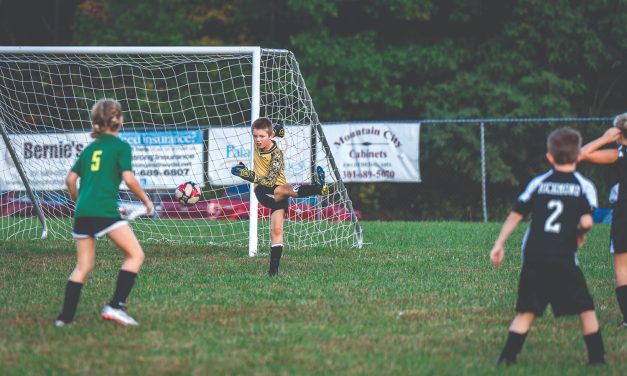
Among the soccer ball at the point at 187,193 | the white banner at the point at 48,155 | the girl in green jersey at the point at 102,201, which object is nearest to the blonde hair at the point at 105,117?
the girl in green jersey at the point at 102,201

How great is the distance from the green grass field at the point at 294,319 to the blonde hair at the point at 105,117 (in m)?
1.38

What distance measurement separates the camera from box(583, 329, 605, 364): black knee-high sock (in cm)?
595

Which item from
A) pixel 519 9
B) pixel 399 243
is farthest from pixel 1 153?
pixel 519 9

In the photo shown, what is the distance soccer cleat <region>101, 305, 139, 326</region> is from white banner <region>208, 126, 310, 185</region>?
6798 mm

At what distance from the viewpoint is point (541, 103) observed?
25141 millimetres

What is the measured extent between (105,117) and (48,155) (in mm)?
12383

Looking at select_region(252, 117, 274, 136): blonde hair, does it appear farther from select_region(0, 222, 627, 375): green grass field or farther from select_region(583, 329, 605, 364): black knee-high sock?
select_region(583, 329, 605, 364): black knee-high sock

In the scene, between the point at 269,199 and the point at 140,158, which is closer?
the point at 269,199

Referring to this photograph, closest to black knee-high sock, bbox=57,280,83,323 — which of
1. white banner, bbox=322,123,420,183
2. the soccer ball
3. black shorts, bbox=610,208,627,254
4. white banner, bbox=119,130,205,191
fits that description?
the soccer ball

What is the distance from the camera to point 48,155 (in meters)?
18.9

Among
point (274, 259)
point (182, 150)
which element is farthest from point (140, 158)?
point (274, 259)

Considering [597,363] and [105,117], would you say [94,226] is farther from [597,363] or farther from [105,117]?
[597,363]

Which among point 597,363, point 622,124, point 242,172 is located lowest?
point 597,363

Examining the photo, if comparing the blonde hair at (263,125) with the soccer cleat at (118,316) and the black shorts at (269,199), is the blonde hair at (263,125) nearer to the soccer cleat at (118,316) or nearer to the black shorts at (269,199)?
the black shorts at (269,199)
